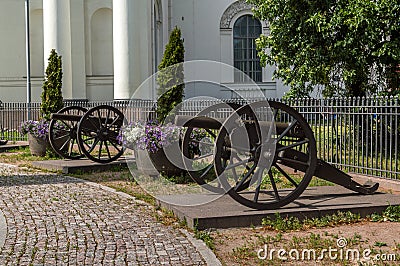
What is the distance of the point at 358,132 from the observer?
1244cm

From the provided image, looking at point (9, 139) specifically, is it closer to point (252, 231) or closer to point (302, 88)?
point (302, 88)

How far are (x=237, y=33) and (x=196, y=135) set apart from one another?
23068 millimetres

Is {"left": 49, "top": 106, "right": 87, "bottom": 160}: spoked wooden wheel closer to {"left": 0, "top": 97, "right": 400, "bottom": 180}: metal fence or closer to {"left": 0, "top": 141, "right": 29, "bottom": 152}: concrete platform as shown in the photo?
{"left": 0, "top": 141, "right": 29, "bottom": 152}: concrete platform

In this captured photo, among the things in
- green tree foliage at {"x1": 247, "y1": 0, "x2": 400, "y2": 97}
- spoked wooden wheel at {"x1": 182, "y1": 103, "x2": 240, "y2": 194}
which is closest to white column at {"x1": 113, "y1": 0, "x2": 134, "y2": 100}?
green tree foliage at {"x1": 247, "y1": 0, "x2": 400, "y2": 97}

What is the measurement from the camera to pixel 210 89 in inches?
1302


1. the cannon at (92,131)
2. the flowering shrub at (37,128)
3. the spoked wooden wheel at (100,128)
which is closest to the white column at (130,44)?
the flowering shrub at (37,128)

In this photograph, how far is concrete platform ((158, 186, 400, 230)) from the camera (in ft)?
25.7

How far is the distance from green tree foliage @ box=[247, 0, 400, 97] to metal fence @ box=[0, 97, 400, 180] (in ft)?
5.94

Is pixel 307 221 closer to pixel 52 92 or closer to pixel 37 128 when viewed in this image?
pixel 37 128

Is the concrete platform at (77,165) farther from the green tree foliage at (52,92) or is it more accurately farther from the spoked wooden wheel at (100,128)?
the green tree foliage at (52,92)

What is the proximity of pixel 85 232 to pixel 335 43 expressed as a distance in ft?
29.8

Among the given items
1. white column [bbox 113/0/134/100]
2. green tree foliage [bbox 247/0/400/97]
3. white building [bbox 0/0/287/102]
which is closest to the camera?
green tree foliage [bbox 247/0/400/97]

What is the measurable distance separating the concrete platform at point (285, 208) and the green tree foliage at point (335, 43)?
Answer: 5750 millimetres

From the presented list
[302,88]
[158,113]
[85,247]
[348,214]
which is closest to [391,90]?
[302,88]
